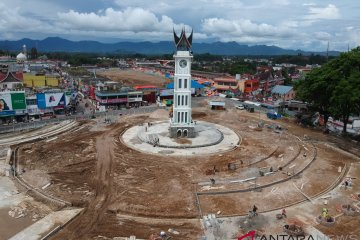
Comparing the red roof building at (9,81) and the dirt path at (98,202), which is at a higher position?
the red roof building at (9,81)

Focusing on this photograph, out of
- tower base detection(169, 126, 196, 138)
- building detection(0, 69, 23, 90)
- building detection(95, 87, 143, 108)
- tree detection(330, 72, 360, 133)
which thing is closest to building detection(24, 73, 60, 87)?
building detection(0, 69, 23, 90)

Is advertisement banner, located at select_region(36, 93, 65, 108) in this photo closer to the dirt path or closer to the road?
the road

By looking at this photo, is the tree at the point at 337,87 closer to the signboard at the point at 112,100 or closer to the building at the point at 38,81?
the signboard at the point at 112,100

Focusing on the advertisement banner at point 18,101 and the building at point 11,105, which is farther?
the advertisement banner at point 18,101

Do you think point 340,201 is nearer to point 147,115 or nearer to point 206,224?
point 206,224

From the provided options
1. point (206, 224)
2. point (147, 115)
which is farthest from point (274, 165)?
point (147, 115)

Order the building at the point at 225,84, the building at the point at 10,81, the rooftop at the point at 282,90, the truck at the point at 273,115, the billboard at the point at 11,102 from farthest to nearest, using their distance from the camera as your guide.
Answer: the building at the point at 225,84
the rooftop at the point at 282,90
the building at the point at 10,81
the truck at the point at 273,115
the billboard at the point at 11,102

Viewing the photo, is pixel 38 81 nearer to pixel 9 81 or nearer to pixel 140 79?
pixel 9 81

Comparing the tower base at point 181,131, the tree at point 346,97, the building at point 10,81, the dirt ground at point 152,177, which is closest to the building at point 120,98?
the building at point 10,81
